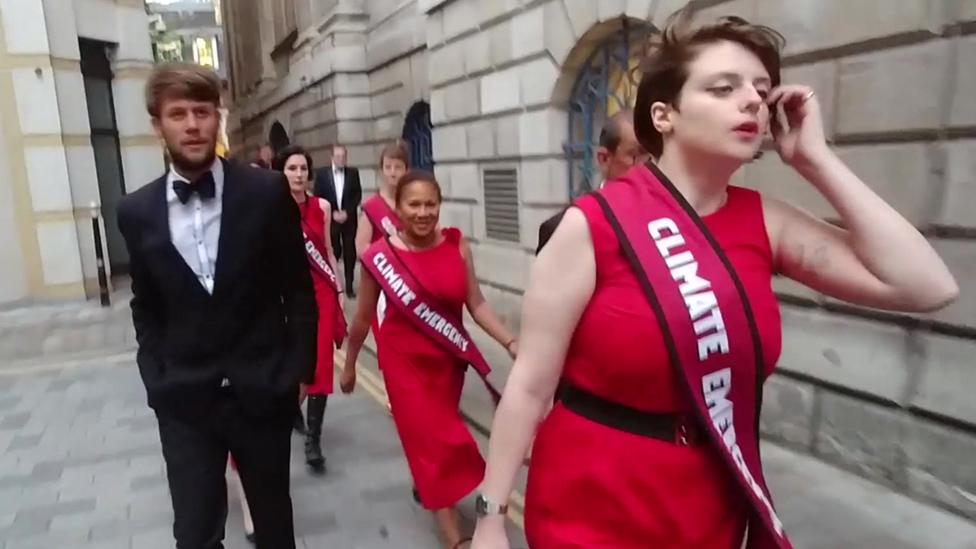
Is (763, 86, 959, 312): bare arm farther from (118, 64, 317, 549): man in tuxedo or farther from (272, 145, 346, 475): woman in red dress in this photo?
(272, 145, 346, 475): woman in red dress

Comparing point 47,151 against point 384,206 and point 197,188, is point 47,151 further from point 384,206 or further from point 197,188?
point 197,188

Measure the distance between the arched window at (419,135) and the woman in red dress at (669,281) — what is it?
11.1 m

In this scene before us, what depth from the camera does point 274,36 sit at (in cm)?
2456

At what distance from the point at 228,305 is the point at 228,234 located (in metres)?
0.24

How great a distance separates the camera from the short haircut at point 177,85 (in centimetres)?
254

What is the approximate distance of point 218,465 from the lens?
289 centimetres

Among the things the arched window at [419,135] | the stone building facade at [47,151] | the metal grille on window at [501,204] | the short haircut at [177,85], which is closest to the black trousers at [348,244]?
the arched window at [419,135]

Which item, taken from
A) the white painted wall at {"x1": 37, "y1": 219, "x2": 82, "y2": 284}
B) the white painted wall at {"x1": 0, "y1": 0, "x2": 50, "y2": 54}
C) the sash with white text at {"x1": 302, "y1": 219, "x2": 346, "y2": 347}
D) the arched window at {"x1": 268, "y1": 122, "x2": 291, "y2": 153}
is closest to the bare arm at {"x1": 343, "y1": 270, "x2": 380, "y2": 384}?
the sash with white text at {"x1": 302, "y1": 219, "x2": 346, "y2": 347}

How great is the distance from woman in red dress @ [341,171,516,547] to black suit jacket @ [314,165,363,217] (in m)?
7.56

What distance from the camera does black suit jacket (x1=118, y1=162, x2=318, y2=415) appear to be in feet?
8.75

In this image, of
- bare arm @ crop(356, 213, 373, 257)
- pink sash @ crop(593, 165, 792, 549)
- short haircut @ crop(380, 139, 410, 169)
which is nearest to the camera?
pink sash @ crop(593, 165, 792, 549)

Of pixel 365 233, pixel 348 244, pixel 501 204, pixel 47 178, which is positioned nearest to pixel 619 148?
pixel 365 233

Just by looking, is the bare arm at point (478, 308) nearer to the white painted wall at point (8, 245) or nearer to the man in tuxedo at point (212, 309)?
the man in tuxedo at point (212, 309)

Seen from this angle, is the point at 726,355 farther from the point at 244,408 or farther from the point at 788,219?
the point at 244,408
